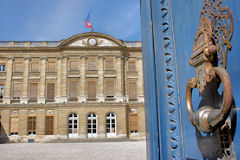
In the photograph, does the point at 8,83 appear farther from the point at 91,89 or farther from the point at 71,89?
the point at 91,89

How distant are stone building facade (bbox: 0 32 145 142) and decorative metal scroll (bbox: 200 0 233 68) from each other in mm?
22337

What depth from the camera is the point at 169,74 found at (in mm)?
1280

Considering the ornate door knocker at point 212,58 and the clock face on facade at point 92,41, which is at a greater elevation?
the clock face on facade at point 92,41

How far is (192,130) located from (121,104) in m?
22.3

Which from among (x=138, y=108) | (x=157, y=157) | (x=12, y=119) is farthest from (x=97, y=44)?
(x=157, y=157)

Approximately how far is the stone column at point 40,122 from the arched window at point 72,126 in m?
2.59

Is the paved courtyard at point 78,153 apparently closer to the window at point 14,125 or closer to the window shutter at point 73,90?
the window at point 14,125

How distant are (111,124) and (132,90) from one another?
13.1ft

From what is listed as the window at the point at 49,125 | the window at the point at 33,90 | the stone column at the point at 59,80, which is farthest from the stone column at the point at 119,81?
the window at the point at 33,90

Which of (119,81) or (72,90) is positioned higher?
(119,81)

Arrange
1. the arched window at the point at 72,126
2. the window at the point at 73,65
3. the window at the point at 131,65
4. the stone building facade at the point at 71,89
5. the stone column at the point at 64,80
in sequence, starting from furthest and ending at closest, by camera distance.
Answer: the window at the point at 131,65 < the window at the point at 73,65 < the stone column at the point at 64,80 < the stone building facade at the point at 71,89 < the arched window at the point at 72,126

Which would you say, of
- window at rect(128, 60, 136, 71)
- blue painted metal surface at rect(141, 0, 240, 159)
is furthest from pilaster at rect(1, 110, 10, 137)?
blue painted metal surface at rect(141, 0, 240, 159)

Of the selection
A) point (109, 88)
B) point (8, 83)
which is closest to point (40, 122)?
point (8, 83)

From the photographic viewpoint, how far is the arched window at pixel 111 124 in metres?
22.9
